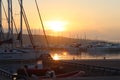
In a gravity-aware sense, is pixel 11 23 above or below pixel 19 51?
above

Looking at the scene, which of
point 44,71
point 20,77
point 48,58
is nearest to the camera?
point 20,77

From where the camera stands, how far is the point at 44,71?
28.5m

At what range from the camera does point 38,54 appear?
43.7 m

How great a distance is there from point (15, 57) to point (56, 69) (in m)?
14.7

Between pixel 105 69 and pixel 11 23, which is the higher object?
pixel 11 23

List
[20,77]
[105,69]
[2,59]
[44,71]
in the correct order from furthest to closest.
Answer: [2,59] → [105,69] → [44,71] → [20,77]

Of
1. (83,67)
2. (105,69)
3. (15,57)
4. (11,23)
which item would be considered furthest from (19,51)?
(105,69)

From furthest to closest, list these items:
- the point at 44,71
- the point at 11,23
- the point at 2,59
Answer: the point at 11,23, the point at 2,59, the point at 44,71

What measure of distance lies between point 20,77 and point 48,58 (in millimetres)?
16312

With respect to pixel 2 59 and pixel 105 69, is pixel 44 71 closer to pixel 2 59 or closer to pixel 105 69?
pixel 105 69

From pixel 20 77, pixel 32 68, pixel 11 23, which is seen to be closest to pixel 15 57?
pixel 11 23

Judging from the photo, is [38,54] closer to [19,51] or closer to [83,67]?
[19,51]

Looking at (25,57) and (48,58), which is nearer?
(48,58)

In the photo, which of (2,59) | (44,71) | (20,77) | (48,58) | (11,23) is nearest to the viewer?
(20,77)
